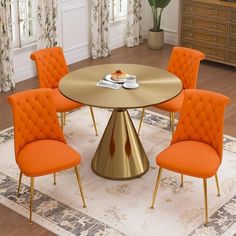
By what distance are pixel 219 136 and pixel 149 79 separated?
3.23 ft

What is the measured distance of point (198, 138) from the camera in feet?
16.0

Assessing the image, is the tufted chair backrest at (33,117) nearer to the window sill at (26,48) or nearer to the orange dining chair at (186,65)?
the orange dining chair at (186,65)

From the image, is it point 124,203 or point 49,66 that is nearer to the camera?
point 124,203

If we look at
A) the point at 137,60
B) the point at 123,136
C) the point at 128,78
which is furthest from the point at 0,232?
the point at 137,60

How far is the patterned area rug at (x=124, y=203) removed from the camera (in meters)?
4.51

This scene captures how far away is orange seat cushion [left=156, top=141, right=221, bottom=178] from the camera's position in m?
4.48

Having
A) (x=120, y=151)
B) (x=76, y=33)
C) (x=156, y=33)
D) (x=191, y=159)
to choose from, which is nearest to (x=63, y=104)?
(x=120, y=151)

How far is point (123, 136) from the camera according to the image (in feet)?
17.1

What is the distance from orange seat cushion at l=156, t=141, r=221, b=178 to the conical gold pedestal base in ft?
1.83

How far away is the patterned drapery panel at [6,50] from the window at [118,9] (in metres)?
2.39

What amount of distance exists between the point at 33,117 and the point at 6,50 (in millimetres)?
2572

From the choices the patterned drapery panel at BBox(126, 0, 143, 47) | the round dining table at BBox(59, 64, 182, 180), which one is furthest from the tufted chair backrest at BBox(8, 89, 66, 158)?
the patterned drapery panel at BBox(126, 0, 143, 47)

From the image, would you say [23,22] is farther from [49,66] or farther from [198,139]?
[198,139]

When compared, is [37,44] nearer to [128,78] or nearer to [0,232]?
[128,78]
